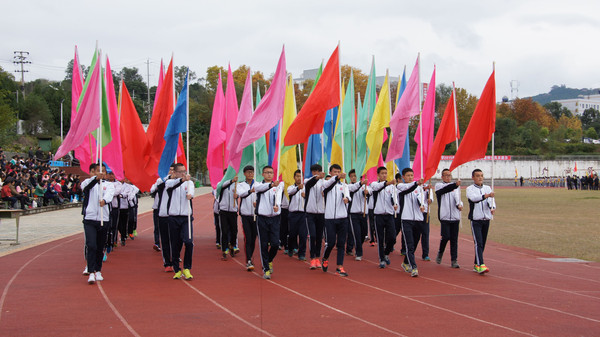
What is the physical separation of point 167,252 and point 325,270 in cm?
261

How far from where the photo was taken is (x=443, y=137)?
34.1 ft

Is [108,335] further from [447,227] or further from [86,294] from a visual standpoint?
[447,227]

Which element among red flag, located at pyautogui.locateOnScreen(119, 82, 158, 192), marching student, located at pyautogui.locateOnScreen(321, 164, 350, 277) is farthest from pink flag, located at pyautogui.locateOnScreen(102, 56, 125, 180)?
marching student, located at pyautogui.locateOnScreen(321, 164, 350, 277)

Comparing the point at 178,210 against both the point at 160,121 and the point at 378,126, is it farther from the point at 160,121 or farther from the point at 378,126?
the point at 378,126

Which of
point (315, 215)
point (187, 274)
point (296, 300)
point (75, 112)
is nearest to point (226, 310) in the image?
point (296, 300)

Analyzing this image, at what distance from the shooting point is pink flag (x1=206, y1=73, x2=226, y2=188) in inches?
432

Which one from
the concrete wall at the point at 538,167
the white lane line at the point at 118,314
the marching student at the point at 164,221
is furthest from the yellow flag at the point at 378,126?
the concrete wall at the point at 538,167

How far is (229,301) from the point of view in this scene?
7.04m

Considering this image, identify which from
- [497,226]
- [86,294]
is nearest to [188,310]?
[86,294]

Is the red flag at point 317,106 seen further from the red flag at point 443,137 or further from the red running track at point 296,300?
the red running track at point 296,300

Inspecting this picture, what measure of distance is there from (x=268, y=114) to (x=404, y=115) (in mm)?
2484

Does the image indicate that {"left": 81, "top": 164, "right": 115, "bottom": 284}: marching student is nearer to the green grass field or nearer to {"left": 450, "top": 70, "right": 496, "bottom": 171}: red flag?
{"left": 450, "top": 70, "right": 496, "bottom": 171}: red flag

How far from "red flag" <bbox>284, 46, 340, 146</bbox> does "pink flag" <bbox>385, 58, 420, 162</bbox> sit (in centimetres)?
122

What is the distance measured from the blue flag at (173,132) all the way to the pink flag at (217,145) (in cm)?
102
